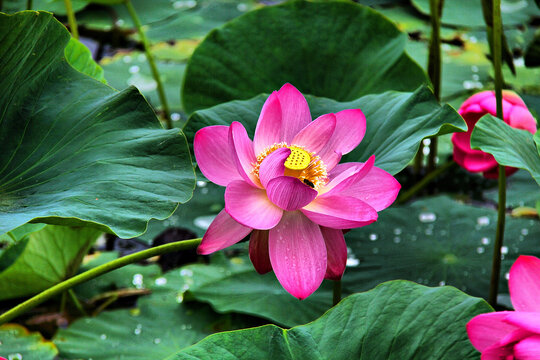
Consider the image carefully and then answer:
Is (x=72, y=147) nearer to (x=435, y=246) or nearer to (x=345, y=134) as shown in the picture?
(x=345, y=134)

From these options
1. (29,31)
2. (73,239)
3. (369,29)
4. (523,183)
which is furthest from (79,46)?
(523,183)

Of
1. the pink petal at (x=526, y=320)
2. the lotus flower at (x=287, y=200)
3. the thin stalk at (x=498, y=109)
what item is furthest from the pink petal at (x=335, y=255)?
the thin stalk at (x=498, y=109)

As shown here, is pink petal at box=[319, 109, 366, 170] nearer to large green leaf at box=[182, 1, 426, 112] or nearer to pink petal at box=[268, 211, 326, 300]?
pink petal at box=[268, 211, 326, 300]

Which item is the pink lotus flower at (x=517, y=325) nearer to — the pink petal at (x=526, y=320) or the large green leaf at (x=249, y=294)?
the pink petal at (x=526, y=320)

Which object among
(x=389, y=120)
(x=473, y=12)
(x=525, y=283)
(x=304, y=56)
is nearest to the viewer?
(x=525, y=283)

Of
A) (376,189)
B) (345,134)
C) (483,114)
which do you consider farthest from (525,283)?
(483,114)

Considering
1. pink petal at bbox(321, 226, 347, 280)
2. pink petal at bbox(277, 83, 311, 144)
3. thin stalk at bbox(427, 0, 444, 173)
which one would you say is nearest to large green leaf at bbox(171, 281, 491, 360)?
pink petal at bbox(321, 226, 347, 280)
